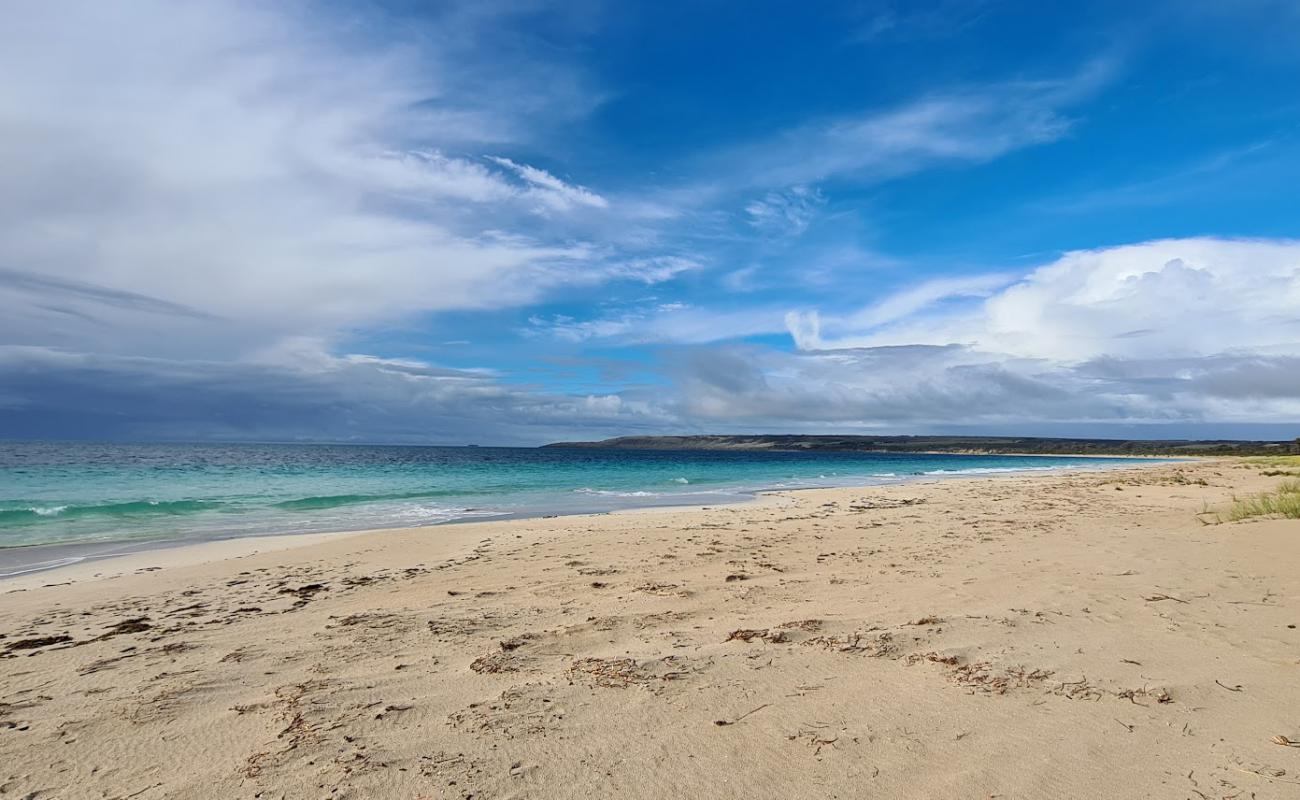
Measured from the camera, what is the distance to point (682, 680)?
14.8 ft

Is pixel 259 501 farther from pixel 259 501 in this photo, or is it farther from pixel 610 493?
pixel 610 493

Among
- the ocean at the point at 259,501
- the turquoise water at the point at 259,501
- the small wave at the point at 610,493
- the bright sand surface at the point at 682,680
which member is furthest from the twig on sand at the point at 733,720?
the small wave at the point at 610,493

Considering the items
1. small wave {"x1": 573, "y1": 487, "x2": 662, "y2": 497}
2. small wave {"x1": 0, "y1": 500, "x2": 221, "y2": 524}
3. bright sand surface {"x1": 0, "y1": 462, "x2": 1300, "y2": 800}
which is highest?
bright sand surface {"x1": 0, "y1": 462, "x2": 1300, "y2": 800}

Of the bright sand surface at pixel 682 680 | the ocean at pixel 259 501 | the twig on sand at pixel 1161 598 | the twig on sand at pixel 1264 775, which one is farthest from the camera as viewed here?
the ocean at pixel 259 501

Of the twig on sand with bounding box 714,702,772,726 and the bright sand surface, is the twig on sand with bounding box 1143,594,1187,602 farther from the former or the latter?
the twig on sand with bounding box 714,702,772,726

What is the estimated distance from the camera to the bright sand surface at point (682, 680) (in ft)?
10.8

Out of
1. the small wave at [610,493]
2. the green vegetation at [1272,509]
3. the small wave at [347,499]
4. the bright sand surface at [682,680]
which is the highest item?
the green vegetation at [1272,509]

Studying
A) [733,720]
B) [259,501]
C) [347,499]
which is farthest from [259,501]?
[733,720]

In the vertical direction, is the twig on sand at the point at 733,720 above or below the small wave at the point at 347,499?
above

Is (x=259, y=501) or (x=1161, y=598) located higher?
(x=1161, y=598)

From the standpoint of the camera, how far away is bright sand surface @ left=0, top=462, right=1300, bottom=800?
3303 millimetres

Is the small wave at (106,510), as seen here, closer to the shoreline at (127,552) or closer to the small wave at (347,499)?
the small wave at (347,499)

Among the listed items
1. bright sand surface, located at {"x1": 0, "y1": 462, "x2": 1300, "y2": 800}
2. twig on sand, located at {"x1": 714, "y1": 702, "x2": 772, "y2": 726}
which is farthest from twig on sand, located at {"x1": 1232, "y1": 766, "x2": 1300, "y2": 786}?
twig on sand, located at {"x1": 714, "y1": 702, "x2": 772, "y2": 726}

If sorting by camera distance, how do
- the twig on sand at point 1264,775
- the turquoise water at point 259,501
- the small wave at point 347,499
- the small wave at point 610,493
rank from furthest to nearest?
the small wave at point 610,493 < the small wave at point 347,499 < the turquoise water at point 259,501 < the twig on sand at point 1264,775
